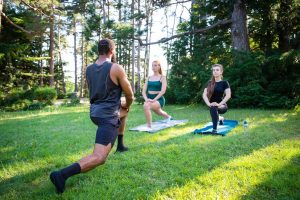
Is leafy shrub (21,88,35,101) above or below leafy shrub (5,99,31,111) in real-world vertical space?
above

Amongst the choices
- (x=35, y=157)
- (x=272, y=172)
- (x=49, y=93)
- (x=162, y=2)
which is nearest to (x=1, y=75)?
(x=49, y=93)

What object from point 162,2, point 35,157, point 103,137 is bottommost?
point 35,157

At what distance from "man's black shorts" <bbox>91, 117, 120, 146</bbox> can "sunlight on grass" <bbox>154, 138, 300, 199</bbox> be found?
893 millimetres

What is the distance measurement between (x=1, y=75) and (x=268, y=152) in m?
17.5

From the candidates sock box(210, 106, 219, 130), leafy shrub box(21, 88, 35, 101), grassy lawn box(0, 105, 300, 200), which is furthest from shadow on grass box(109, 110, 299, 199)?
leafy shrub box(21, 88, 35, 101)

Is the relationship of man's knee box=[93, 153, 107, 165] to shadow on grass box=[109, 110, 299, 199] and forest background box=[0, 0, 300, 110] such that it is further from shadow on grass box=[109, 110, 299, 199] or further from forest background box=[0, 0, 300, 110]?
forest background box=[0, 0, 300, 110]

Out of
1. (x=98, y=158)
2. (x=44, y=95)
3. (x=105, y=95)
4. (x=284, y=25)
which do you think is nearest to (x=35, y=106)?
(x=44, y=95)

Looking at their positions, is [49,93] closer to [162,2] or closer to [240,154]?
[162,2]

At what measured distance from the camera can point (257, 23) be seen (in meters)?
12.7

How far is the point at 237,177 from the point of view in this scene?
3.35m

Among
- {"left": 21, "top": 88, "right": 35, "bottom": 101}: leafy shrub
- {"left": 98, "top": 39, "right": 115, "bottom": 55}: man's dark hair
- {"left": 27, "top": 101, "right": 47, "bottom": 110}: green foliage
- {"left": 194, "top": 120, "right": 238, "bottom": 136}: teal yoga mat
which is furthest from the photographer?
{"left": 21, "top": 88, "right": 35, "bottom": 101}: leafy shrub

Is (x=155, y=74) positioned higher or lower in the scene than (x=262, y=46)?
lower

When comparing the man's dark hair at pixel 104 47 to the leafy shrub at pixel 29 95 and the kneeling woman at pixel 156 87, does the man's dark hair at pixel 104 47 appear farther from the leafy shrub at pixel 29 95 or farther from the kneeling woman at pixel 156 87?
the leafy shrub at pixel 29 95

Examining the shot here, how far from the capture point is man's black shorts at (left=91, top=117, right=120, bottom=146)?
3.32 meters
